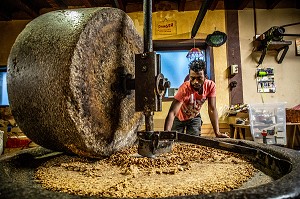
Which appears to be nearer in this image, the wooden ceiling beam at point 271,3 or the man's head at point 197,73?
the man's head at point 197,73

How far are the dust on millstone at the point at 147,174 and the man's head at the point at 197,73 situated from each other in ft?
5.57

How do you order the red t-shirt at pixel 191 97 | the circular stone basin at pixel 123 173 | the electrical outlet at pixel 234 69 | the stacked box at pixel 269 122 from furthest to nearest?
the electrical outlet at pixel 234 69, the stacked box at pixel 269 122, the red t-shirt at pixel 191 97, the circular stone basin at pixel 123 173

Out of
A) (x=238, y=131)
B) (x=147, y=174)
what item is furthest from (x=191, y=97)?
(x=147, y=174)

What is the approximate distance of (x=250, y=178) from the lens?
100 cm

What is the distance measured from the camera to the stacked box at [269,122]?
161 inches

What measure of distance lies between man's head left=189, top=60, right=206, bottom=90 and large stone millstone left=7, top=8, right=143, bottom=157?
6.00 feet

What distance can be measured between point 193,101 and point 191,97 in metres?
0.11

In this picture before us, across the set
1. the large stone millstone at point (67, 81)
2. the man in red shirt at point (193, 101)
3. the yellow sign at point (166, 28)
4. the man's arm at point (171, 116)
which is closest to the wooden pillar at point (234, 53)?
the yellow sign at point (166, 28)

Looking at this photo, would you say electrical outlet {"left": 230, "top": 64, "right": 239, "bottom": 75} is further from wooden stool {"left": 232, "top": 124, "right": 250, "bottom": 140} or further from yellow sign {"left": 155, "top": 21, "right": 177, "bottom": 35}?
yellow sign {"left": 155, "top": 21, "right": 177, "bottom": 35}

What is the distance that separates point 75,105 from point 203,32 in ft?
15.5

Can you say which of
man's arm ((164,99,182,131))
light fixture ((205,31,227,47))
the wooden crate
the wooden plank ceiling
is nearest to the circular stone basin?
man's arm ((164,99,182,131))

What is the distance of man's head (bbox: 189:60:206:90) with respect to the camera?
3.00m

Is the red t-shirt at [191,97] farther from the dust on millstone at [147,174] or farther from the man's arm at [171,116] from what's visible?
the dust on millstone at [147,174]

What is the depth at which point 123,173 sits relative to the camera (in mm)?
1066
